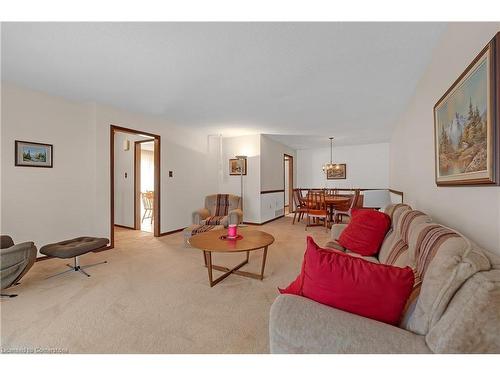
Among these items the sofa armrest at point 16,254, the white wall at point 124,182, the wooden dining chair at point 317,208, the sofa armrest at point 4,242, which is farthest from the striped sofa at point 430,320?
the white wall at point 124,182

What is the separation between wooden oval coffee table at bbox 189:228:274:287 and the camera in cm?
219

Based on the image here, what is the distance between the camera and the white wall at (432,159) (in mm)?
1161

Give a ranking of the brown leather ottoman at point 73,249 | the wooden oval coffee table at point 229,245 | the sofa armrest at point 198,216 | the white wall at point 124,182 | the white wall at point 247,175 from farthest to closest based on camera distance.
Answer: the white wall at point 247,175 < the white wall at point 124,182 < the sofa armrest at point 198,216 < the brown leather ottoman at point 73,249 < the wooden oval coffee table at point 229,245

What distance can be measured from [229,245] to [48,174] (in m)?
Result: 2.76

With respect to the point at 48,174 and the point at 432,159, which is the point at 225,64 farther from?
the point at 48,174

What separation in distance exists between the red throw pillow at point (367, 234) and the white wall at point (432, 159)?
0.42 m

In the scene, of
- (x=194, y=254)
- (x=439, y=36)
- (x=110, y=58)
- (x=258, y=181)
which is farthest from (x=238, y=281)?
(x=258, y=181)

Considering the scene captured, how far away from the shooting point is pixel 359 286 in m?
0.92

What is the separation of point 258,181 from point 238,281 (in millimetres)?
3276

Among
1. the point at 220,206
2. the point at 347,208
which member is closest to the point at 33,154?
the point at 220,206

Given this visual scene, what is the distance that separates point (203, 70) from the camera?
2389 mm

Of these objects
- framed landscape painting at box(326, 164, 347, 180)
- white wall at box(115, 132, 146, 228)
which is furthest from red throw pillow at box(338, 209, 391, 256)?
framed landscape painting at box(326, 164, 347, 180)

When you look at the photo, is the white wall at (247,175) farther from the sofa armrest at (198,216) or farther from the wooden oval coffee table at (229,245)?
the wooden oval coffee table at (229,245)

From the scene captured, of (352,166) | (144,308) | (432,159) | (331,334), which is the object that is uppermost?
(352,166)
